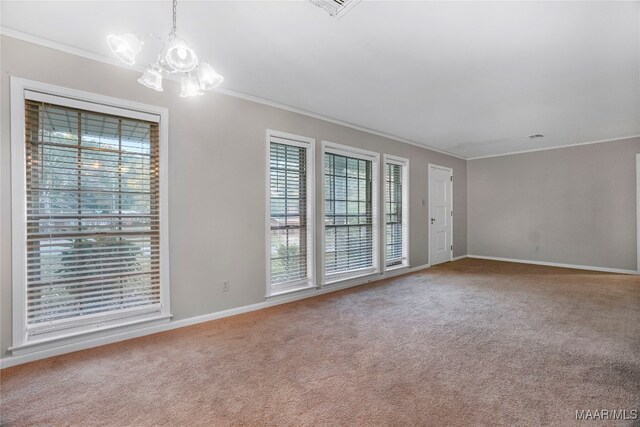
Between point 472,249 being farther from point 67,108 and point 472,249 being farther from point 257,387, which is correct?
point 67,108

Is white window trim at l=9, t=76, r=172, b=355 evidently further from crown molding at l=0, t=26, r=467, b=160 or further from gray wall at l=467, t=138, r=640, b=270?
gray wall at l=467, t=138, r=640, b=270

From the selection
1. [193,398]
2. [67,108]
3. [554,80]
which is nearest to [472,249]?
[554,80]

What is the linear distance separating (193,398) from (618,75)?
4.50m

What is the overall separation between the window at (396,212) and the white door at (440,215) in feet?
2.94

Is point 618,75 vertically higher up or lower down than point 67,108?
higher up

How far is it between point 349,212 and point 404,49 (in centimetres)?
251

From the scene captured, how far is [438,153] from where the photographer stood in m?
6.26

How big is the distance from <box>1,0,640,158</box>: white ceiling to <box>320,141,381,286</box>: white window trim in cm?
55

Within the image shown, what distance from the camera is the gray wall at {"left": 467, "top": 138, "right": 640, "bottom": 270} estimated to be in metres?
5.23

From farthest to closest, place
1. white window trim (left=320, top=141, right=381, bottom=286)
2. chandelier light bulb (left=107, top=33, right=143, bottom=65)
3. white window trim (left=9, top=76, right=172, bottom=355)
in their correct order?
white window trim (left=320, top=141, right=381, bottom=286) → white window trim (left=9, top=76, right=172, bottom=355) → chandelier light bulb (left=107, top=33, right=143, bottom=65)

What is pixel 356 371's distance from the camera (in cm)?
214

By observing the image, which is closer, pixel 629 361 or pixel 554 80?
pixel 629 361

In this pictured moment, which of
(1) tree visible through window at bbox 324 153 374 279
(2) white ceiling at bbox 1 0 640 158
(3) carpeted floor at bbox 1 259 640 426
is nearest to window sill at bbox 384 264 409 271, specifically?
(1) tree visible through window at bbox 324 153 374 279

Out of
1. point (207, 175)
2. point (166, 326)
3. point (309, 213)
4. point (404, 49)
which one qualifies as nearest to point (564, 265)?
point (309, 213)
